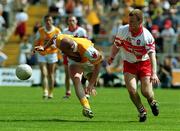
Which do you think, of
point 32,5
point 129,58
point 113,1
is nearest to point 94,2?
point 113,1

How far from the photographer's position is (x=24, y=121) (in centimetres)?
1669

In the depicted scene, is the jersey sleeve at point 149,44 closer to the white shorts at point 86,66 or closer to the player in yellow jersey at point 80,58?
the player in yellow jersey at point 80,58

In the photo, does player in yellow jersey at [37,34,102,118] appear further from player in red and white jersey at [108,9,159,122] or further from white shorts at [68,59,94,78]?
player in red and white jersey at [108,9,159,122]

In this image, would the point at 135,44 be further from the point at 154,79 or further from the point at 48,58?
the point at 48,58

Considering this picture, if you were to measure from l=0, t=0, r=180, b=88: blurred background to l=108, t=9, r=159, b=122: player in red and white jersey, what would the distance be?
56.1ft

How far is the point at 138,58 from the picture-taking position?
17.1 meters

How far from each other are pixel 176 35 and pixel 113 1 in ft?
20.0

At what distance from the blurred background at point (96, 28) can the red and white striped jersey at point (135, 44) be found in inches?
673

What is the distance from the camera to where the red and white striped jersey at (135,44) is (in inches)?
665

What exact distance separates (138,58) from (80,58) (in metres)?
1.30

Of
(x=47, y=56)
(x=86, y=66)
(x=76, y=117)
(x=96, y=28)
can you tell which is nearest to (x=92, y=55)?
(x=86, y=66)

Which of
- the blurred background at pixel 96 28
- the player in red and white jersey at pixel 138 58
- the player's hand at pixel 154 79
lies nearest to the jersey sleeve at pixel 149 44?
the player in red and white jersey at pixel 138 58

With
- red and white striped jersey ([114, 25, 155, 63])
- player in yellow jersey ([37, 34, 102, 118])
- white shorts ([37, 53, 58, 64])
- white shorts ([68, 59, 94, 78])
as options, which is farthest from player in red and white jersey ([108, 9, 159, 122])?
white shorts ([37, 53, 58, 64])

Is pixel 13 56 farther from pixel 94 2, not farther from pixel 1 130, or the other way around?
pixel 1 130
